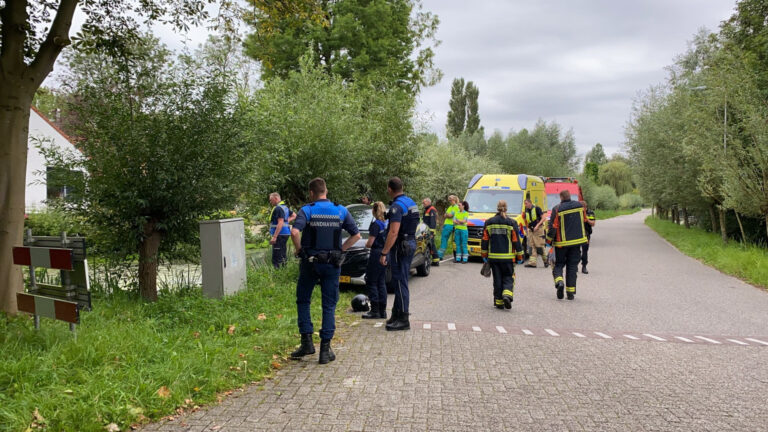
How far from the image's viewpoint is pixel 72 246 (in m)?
5.11

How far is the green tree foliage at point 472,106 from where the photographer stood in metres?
59.3

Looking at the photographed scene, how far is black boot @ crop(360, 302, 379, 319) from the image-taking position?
805cm

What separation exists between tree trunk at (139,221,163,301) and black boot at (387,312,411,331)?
135 inches

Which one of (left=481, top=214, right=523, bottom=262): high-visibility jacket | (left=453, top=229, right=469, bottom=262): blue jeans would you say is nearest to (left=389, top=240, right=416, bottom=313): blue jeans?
(left=481, top=214, right=523, bottom=262): high-visibility jacket

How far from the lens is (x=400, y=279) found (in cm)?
721

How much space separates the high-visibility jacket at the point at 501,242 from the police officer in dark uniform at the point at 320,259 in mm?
3695

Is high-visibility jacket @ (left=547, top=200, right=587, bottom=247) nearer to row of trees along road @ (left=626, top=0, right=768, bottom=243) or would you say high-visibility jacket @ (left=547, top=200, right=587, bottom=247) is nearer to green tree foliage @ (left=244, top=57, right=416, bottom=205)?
green tree foliage @ (left=244, top=57, right=416, bottom=205)

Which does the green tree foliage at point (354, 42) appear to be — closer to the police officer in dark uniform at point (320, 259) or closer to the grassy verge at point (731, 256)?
the grassy verge at point (731, 256)

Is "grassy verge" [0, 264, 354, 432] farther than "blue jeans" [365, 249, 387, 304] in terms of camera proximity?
No

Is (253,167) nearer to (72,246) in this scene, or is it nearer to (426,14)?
(72,246)

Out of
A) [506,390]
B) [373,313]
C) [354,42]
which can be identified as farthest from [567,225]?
[354,42]

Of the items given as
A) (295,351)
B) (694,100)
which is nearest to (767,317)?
(295,351)

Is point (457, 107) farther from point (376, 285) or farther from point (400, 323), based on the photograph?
point (400, 323)

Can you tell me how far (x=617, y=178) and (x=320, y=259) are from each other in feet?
297
